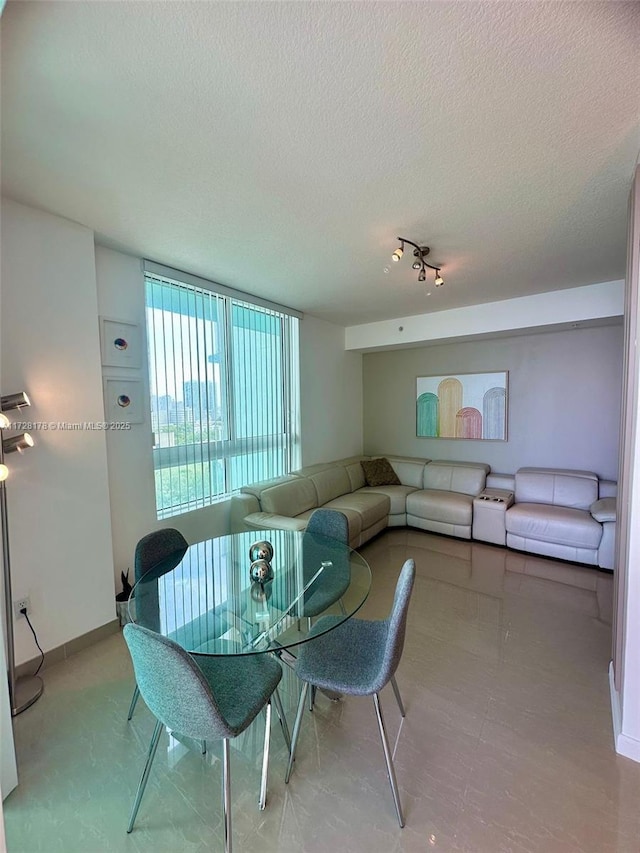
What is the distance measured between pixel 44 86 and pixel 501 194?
200 cm

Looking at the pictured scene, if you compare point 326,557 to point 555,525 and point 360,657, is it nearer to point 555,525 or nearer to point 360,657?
point 360,657

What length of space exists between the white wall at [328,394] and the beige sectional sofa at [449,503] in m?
0.32

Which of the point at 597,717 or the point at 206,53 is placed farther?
the point at 597,717

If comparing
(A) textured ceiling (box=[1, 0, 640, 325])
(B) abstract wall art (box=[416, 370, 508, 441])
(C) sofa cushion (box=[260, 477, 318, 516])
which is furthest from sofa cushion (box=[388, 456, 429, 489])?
(A) textured ceiling (box=[1, 0, 640, 325])

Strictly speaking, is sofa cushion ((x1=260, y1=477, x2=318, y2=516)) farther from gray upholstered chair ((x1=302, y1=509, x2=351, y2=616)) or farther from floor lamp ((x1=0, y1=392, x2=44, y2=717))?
floor lamp ((x1=0, y1=392, x2=44, y2=717))

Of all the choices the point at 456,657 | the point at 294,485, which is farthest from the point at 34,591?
the point at 456,657

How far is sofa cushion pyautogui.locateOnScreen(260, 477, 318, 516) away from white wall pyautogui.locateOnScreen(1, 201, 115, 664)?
1.35 m

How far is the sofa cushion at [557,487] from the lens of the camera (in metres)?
3.69

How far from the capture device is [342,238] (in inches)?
93.0

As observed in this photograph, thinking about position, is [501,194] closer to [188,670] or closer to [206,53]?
[206,53]

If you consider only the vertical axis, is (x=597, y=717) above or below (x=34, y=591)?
below

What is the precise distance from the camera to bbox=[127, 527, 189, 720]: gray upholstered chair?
192cm

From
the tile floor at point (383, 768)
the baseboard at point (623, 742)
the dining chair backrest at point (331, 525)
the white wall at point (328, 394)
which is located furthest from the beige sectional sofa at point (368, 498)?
the baseboard at point (623, 742)

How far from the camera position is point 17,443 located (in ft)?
5.99
